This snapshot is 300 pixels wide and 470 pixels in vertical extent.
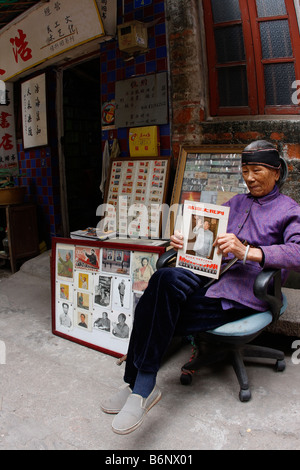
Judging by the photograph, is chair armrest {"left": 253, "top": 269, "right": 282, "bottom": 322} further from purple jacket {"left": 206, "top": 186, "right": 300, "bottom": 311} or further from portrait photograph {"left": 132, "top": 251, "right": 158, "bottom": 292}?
portrait photograph {"left": 132, "top": 251, "right": 158, "bottom": 292}

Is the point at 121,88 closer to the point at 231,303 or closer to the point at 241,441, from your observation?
the point at 231,303

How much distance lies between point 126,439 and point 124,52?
341cm

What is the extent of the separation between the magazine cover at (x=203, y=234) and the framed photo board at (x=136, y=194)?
5.01 ft

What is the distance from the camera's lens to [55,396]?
2289 millimetres

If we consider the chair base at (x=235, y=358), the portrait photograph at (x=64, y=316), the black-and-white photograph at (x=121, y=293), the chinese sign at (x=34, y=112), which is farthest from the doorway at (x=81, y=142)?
the chair base at (x=235, y=358)

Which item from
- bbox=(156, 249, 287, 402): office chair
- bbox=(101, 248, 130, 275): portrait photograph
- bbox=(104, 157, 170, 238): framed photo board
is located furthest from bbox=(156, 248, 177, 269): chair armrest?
bbox=(104, 157, 170, 238): framed photo board

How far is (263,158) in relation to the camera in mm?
2066

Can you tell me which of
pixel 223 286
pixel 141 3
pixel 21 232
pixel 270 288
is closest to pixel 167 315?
pixel 223 286

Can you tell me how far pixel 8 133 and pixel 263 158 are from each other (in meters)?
4.50

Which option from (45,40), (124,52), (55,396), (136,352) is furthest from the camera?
(45,40)

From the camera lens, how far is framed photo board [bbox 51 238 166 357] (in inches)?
103

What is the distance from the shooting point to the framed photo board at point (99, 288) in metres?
2.62

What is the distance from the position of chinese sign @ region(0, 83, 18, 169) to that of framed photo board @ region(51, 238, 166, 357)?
3.13 meters

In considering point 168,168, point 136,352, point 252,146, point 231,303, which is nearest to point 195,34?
point 168,168
